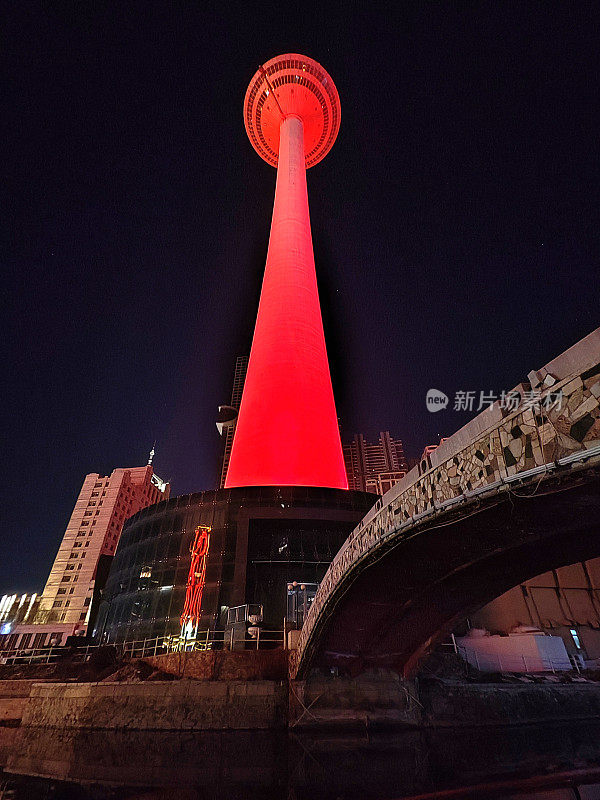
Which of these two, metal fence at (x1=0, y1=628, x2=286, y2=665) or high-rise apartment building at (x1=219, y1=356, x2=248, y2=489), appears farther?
high-rise apartment building at (x1=219, y1=356, x2=248, y2=489)

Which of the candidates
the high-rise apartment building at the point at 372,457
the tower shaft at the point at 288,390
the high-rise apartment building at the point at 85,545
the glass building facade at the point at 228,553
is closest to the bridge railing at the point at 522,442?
the glass building facade at the point at 228,553

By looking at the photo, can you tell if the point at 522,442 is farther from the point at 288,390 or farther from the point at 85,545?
the point at 85,545

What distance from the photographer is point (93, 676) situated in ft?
59.4

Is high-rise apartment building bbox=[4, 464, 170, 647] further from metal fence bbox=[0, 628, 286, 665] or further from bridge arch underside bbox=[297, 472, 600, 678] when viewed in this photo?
bridge arch underside bbox=[297, 472, 600, 678]

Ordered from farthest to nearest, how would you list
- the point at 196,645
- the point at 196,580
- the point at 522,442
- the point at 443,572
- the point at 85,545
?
the point at 85,545 → the point at 196,580 → the point at 196,645 → the point at 443,572 → the point at 522,442

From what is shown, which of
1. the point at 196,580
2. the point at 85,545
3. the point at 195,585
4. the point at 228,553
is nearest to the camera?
the point at 195,585

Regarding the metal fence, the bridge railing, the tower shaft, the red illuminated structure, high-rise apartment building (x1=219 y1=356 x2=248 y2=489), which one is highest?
high-rise apartment building (x1=219 y1=356 x2=248 y2=489)

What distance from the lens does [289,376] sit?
33.0 meters

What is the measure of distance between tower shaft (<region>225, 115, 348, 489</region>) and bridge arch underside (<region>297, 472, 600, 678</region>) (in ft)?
45.1

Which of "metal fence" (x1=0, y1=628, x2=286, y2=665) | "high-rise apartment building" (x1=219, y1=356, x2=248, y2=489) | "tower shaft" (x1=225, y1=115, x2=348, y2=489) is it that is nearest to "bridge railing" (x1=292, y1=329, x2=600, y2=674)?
"metal fence" (x1=0, y1=628, x2=286, y2=665)

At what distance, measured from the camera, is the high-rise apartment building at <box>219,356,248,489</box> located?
7719 cm

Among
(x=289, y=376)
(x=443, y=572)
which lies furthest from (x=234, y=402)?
(x=443, y=572)

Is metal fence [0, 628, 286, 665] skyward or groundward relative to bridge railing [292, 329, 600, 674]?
groundward

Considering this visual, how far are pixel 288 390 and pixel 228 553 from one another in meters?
12.5
